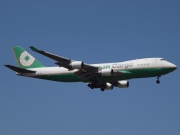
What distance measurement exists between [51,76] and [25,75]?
4200 millimetres

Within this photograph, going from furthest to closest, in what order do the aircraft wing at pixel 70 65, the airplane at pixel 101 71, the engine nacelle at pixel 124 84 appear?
the engine nacelle at pixel 124 84 < the airplane at pixel 101 71 < the aircraft wing at pixel 70 65

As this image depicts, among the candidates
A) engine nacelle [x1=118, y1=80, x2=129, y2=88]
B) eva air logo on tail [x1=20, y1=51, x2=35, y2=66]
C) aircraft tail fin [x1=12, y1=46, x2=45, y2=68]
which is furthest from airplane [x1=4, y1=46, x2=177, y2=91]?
eva air logo on tail [x1=20, y1=51, x2=35, y2=66]

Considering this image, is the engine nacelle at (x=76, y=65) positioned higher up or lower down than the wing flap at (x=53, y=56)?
lower down

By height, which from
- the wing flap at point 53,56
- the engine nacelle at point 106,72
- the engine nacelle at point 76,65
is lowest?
the engine nacelle at point 106,72

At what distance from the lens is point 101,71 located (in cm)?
5294

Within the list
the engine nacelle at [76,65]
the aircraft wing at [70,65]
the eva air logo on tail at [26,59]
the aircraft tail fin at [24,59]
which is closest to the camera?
the aircraft wing at [70,65]

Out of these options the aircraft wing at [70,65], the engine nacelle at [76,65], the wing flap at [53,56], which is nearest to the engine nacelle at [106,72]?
the aircraft wing at [70,65]

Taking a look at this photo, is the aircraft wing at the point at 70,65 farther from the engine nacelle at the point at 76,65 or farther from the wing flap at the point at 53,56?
the engine nacelle at the point at 76,65

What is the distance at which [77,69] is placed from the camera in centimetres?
5384

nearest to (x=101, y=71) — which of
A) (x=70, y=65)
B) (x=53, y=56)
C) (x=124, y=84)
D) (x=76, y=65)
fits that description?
(x=76, y=65)

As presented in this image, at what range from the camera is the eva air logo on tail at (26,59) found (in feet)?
202

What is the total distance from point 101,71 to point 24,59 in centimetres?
1581

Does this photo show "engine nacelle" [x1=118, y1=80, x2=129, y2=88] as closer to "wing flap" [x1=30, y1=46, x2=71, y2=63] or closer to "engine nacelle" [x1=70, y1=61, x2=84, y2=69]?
"engine nacelle" [x1=70, y1=61, x2=84, y2=69]

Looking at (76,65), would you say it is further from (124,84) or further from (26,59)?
(26,59)
